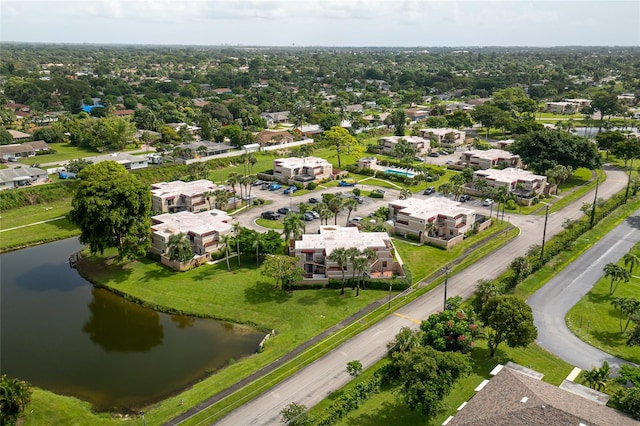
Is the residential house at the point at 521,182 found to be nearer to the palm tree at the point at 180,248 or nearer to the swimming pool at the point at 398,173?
the swimming pool at the point at 398,173

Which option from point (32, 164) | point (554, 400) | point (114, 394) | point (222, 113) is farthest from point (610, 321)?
point (222, 113)

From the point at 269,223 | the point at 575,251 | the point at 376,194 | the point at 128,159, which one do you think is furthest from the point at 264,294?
the point at 128,159

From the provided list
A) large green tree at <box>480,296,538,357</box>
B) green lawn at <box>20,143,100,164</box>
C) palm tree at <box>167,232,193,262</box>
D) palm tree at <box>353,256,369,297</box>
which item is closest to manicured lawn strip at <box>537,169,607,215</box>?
palm tree at <box>353,256,369,297</box>

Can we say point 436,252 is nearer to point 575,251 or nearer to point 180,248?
point 575,251

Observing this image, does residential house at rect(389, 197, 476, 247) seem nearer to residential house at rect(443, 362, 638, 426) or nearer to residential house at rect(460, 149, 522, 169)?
residential house at rect(443, 362, 638, 426)

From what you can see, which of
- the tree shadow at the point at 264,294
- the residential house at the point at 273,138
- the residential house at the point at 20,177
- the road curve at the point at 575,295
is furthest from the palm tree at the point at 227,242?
the residential house at the point at 273,138
